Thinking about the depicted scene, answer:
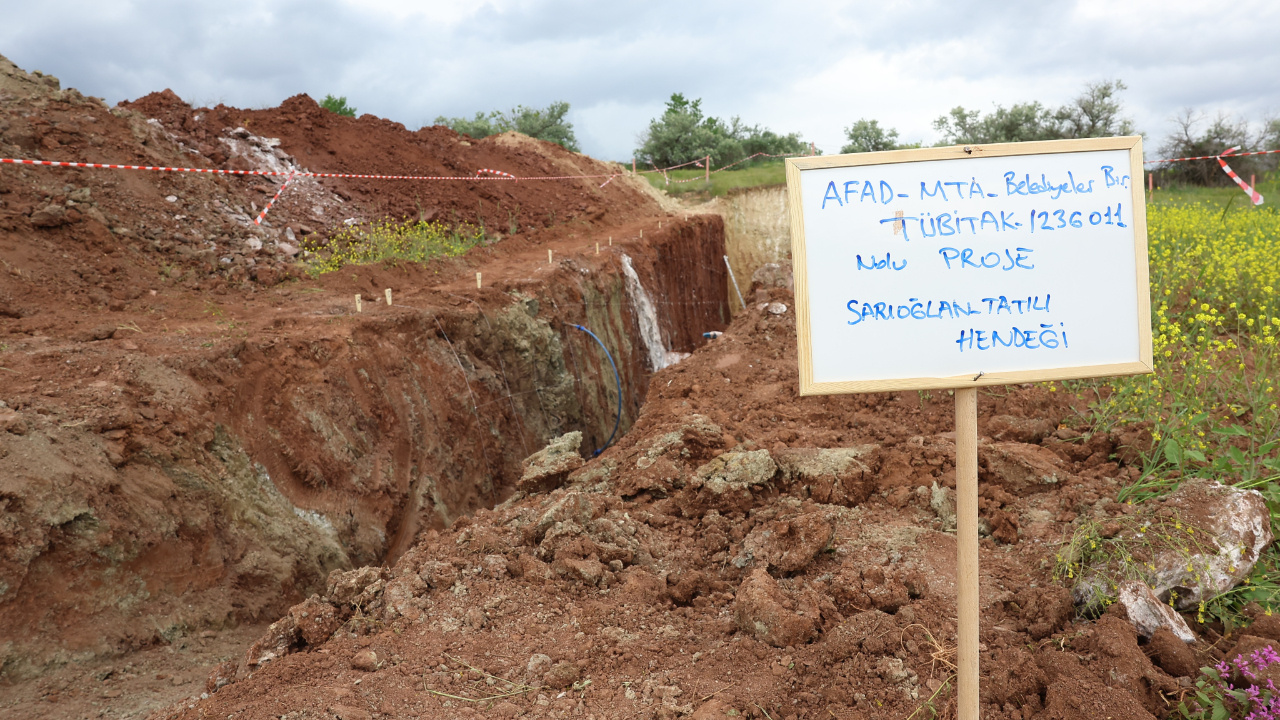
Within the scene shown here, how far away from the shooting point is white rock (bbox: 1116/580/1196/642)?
Answer: 249 cm

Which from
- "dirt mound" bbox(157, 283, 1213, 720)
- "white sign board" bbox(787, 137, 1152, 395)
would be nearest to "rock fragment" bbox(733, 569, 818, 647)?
"dirt mound" bbox(157, 283, 1213, 720)

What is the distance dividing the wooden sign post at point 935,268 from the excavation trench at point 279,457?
179 inches

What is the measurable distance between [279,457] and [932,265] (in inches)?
203

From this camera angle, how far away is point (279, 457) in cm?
567

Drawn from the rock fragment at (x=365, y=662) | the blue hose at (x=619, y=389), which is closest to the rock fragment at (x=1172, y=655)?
the rock fragment at (x=365, y=662)

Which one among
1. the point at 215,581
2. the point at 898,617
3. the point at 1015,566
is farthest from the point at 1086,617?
the point at 215,581

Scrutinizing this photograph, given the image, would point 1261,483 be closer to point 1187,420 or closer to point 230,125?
point 1187,420

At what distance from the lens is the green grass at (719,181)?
68.3 ft

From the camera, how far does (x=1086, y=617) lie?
268 cm

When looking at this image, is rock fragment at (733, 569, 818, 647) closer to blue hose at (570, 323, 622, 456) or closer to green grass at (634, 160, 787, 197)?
blue hose at (570, 323, 622, 456)

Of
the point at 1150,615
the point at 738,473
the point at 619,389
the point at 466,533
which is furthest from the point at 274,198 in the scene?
the point at 1150,615

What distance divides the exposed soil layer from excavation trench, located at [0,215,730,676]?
0.05ft

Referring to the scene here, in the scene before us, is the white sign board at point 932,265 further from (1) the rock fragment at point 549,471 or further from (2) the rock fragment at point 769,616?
(1) the rock fragment at point 549,471

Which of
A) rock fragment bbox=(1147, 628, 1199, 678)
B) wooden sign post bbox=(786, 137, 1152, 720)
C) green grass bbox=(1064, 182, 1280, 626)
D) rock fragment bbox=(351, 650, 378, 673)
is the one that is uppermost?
wooden sign post bbox=(786, 137, 1152, 720)
